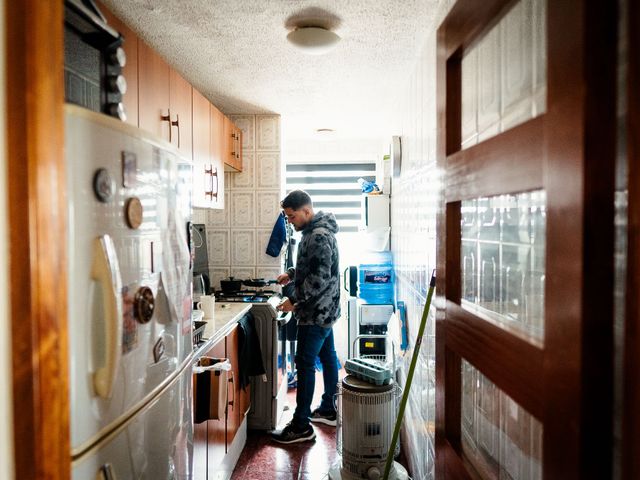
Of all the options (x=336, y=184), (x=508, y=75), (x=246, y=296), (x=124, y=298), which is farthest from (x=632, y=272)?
(x=336, y=184)

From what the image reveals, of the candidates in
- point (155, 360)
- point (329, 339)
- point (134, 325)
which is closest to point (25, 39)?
point (134, 325)

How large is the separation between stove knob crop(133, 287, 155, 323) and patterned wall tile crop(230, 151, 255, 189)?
8.91 feet

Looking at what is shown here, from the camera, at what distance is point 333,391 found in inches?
126

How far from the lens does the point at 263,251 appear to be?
3.78m

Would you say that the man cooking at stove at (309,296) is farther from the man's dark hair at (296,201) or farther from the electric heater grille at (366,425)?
the electric heater grille at (366,425)

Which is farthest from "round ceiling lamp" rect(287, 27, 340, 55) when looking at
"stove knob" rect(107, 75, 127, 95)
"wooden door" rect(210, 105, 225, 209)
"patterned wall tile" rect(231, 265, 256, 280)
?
"patterned wall tile" rect(231, 265, 256, 280)

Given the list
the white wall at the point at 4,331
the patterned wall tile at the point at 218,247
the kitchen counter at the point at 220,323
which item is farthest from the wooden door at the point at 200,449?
the patterned wall tile at the point at 218,247

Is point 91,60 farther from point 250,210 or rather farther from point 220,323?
point 250,210

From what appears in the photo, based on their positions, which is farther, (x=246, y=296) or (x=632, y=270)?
(x=246, y=296)

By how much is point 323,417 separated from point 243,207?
1783 mm

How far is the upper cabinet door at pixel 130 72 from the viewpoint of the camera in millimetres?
1692

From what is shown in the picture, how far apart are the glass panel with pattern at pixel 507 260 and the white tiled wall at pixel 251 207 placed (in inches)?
105

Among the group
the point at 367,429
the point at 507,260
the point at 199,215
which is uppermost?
the point at 199,215

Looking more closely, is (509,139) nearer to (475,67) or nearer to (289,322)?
(475,67)
